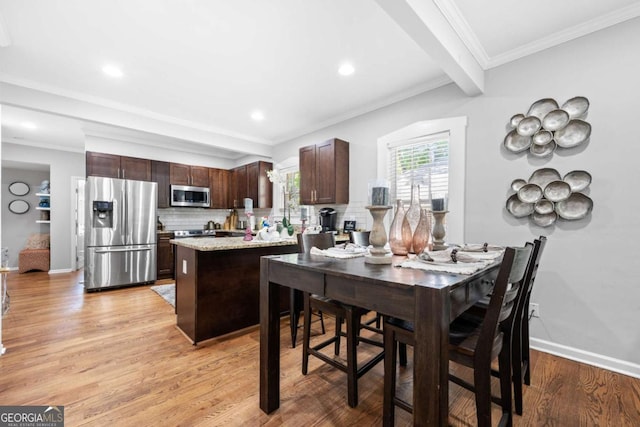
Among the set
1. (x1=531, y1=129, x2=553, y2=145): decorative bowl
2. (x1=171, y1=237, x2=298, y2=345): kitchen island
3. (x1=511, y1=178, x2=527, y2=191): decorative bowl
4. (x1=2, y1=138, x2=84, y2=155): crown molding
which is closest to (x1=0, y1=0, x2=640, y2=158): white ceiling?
(x1=531, y1=129, x2=553, y2=145): decorative bowl

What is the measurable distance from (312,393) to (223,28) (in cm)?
280

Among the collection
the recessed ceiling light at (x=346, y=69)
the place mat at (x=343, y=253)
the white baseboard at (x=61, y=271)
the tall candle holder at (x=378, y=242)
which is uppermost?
the recessed ceiling light at (x=346, y=69)

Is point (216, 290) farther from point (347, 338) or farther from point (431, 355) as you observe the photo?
point (431, 355)

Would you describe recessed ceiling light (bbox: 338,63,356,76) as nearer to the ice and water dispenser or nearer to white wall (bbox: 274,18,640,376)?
white wall (bbox: 274,18,640,376)

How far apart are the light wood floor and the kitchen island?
0.15 m

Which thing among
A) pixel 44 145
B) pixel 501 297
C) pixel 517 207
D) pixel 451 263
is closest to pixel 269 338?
pixel 451 263

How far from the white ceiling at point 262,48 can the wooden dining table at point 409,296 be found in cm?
158

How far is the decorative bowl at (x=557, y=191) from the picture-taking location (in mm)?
2196

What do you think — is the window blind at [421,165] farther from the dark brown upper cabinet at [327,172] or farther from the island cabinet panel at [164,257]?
the island cabinet panel at [164,257]

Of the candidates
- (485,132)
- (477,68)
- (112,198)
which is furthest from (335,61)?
(112,198)

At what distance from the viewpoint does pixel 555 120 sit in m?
2.25

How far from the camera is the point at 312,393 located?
1738 millimetres

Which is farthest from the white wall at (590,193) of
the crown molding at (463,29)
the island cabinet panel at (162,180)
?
the island cabinet panel at (162,180)

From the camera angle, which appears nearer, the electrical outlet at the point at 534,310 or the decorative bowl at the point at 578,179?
the decorative bowl at the point at 578,179
